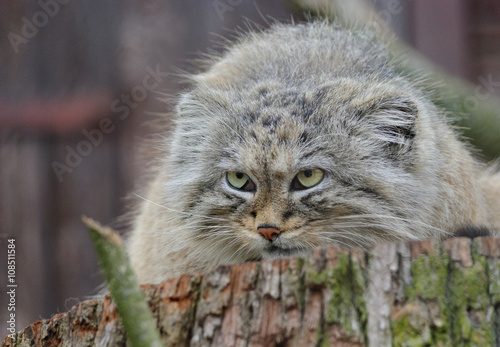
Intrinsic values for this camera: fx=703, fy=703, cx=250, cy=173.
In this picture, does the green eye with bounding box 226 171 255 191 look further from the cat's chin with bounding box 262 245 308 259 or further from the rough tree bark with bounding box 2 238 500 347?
the rough tree bark with bounding box 2 238 500 347

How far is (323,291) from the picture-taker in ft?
10.3

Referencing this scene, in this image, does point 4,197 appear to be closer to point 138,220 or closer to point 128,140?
point 128,140

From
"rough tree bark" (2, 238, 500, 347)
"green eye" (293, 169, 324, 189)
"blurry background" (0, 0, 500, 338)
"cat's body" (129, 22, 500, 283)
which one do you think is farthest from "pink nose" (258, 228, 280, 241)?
"blurry background" (0, 0, 500, 338)

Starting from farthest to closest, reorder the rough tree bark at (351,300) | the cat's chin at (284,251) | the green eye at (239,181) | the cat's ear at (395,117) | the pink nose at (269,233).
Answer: the cat's ear at (395,117), the green eye at (239,181), the cat's chin at (284,251), the pink nose at (269,233), the rough tree bark at (351,300)

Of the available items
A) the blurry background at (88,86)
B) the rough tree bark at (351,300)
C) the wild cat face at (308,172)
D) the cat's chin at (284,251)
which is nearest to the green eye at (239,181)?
the wild cat face at (308,172)

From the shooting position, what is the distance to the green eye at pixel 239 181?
4.55 metres

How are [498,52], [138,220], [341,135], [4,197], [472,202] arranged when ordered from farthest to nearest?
[498,52] < [4,197] < [138,220] < [472,202] < [341,135]

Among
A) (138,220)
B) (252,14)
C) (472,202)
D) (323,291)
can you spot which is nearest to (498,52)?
(252,14)

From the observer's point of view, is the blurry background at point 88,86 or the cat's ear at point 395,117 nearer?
the cat's ear at point 395,117

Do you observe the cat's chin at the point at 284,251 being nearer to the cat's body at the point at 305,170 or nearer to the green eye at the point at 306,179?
the cat's body at the point at 305,170

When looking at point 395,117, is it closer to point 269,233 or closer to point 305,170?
point 305,170

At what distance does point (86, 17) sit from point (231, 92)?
4.18m

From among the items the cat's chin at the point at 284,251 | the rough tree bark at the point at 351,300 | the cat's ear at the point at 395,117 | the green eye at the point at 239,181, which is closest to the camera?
the rough tree bark at the point at 351,300

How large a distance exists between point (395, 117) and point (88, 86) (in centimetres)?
495
